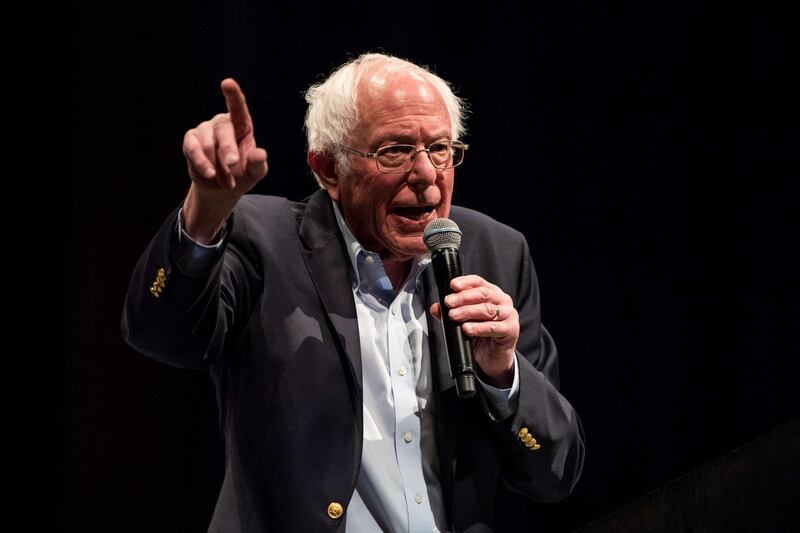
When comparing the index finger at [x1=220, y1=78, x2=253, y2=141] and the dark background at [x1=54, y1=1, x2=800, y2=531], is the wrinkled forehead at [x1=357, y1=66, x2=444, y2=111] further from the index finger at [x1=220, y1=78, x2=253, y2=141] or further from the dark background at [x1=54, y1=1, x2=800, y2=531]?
the dark background at [x1=54, y1=1, x2=800, y2=531]

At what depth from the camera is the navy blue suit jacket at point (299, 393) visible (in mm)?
1447

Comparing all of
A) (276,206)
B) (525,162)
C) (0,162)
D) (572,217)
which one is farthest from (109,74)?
(572,217)

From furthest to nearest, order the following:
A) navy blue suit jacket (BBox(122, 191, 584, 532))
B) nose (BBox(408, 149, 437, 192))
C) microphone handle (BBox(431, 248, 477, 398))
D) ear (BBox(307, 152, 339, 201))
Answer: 1. ear (BBox(307, 152, 339, 201))
2. nose (BBox(408, 149, 437, 192))
3. navy blue suit jacket (BBox(122, 191, 584, 532))
4. microphone handle (BBox(431, 248, 477, 398))

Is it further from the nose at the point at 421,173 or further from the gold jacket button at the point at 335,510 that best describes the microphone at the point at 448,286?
the gold jacket button at the point at 335,510

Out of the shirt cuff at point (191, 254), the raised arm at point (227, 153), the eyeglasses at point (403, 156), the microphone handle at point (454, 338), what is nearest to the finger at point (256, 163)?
the raised arm at point (227, 153)

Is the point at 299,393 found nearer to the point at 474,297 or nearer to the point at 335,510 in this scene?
the point at 335,510

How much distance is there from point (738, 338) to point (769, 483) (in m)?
1.70

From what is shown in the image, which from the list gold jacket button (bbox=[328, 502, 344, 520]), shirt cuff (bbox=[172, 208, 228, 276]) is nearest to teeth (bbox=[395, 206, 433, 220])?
shirt cuff (bbox=[172, 208, 228, 276])

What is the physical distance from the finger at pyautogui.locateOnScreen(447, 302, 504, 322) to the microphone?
0.04 ft

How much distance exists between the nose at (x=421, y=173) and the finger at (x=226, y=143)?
0.48 m

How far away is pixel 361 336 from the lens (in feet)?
5.36

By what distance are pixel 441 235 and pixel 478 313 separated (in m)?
0.17

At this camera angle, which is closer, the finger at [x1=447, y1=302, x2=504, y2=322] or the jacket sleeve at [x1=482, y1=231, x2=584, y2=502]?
the finger at [x1=447, y1=302, x2=504, y2=322]

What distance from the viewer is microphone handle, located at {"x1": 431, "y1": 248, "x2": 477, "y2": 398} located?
1.31 metres
